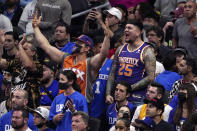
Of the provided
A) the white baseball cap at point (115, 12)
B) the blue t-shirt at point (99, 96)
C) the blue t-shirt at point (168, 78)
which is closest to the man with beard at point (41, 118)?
the blue t-shirt at point (99, 96)

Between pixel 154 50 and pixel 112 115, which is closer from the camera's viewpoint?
pixel 112 115

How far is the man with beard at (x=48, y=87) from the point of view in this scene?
46.9ft

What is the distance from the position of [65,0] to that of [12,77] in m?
2.49

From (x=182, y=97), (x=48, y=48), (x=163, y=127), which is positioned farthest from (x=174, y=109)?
(x=48, y=48)

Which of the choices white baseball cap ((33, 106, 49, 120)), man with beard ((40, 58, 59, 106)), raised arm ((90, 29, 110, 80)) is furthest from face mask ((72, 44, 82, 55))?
white baseball cap ((33, 106, 49, 120))

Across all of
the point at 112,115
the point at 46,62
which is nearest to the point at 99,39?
the point at 46,62

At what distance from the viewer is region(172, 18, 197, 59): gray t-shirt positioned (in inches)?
601

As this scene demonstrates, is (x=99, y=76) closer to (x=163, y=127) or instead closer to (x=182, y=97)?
(x=182, y=97)

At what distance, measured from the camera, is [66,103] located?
42.2 feet

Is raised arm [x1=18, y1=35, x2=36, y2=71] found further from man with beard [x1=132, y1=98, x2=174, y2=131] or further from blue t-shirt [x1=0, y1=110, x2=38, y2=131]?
man with beard [x1=132, y1=98, x2=174, y2=131]

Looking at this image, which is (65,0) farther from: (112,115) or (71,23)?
(112,115)

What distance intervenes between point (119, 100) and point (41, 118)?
1513 mm

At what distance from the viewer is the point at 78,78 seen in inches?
531

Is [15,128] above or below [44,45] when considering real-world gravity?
below
